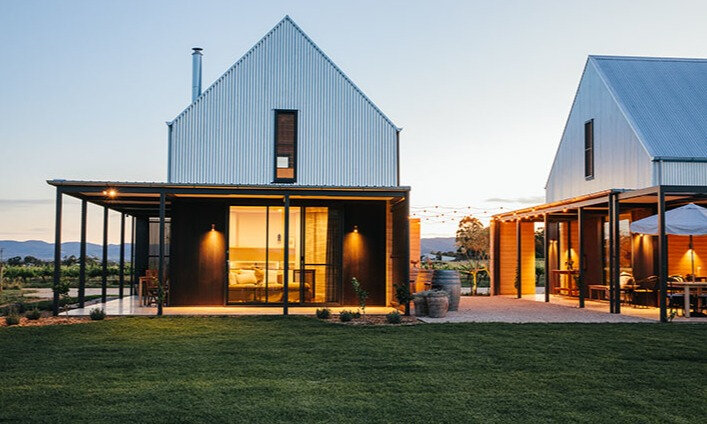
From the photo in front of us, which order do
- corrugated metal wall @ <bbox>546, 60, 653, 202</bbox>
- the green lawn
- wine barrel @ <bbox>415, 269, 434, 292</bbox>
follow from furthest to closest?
corrugated metal wall @ <bbox>546, 60, 653, 202</bbox> → wine barrel @ <bbox>415, 269, 434, 292</bbox> → the green lawn

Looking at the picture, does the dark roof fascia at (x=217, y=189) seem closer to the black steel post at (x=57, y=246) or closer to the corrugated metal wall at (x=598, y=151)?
the black steel post at (x=57, y=246)

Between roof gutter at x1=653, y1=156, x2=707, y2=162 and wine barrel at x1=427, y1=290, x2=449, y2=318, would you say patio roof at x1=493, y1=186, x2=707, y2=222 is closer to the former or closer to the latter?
roof gutter at x1=653, y1=156, x2=707, y2=162

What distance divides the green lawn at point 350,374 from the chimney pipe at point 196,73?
29.4 ft

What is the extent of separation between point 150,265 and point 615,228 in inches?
496

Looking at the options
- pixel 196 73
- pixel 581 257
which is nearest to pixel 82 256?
pixel 196 73

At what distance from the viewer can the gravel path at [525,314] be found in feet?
41.4

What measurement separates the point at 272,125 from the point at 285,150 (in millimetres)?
719

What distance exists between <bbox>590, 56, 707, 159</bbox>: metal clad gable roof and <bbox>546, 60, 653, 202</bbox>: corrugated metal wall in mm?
299

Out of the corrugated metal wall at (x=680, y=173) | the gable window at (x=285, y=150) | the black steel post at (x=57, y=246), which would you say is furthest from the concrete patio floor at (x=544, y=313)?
the black steel post at (x=57, y=246)

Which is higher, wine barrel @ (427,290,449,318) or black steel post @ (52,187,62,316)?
black steel post @ (52,187,62,316)

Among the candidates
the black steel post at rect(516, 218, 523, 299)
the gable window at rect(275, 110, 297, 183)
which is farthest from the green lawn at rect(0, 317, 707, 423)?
the black steel post at rect(516, 218, 523, 299)

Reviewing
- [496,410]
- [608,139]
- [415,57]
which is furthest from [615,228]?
[496,410]

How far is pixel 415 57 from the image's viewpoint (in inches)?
746

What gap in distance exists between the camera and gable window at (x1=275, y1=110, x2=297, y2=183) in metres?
16.9
